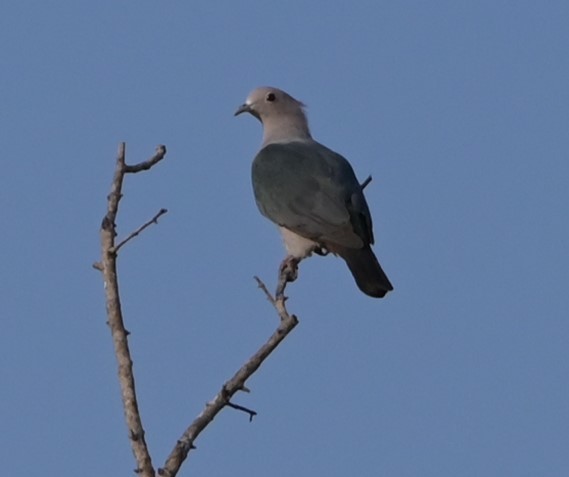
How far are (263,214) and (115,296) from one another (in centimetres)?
438

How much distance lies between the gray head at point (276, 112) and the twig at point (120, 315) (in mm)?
4840

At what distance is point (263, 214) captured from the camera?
9.16 meters

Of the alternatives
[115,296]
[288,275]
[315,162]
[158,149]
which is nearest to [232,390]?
[115,296]

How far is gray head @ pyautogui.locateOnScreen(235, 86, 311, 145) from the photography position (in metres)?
10.1

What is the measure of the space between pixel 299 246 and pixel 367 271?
0.71 meters

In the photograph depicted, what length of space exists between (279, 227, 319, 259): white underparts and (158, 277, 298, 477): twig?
135 inches

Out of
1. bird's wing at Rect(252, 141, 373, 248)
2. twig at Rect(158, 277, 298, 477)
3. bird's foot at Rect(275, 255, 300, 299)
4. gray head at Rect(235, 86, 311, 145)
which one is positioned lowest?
twig at Rect(158, 277, 298, 477)

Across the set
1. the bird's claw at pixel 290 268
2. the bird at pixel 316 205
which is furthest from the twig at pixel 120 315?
the bird at pixel 316 205

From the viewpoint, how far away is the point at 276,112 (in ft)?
33.4

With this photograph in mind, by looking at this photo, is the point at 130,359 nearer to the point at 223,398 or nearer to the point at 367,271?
the point at 223,398

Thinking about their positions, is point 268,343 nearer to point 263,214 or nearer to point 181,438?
point 181,438

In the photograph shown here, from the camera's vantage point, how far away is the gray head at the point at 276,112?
10133 mm

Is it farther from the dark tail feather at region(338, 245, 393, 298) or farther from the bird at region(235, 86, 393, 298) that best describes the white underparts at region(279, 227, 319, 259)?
the dark tail feather at region(338, 245, 393, 298)

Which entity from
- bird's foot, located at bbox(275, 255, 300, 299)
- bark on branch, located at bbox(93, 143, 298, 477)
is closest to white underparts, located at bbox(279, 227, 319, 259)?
bird's foot, located at bbox(275, 255, 300, 299)
